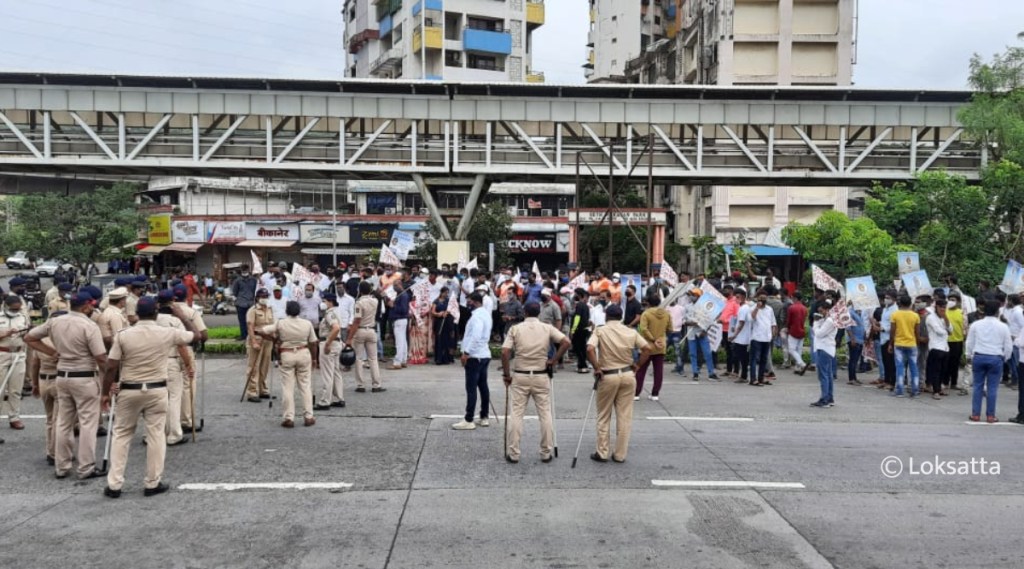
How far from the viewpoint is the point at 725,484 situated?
8.28 m

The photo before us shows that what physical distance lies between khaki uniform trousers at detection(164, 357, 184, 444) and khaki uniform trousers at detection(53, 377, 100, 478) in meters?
1.21

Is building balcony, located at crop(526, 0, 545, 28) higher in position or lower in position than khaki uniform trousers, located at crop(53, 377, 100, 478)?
higher

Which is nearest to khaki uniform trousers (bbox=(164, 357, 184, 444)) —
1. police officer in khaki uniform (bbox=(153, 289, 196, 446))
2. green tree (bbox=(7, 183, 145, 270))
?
police officer in khaki uniform (bbox=(153, 289, 196, 446))

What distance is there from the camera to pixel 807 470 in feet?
29.2

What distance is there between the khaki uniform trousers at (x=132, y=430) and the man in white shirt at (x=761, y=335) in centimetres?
1084

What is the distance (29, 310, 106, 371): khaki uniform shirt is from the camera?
8.20m

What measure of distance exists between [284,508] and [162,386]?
1877 mm

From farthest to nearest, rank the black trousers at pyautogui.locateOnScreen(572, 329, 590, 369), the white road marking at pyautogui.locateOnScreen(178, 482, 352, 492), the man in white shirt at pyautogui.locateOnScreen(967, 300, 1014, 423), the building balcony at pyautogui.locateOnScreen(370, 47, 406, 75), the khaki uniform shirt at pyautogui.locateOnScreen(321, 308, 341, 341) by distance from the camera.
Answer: the building balcony at pyautogui.locateOnScreen(370, 47, 406, 75) → the black trousers at pyautogui.locateOnScreen(572, 329, 590, 369) → the khaki uniform shirt at pyautogui.locateOnScreen(321, 308, 341, 341) → the man in white shirt at pyautogui.locateOnScreen(967, 300, 1014, 423) → the white road marking at pyautogui.locateOnScreen(178, 482, 352, 492)

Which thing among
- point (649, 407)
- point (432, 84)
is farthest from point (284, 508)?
point (432, 84)

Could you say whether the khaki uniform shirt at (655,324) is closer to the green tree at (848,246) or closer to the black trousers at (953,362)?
the black trousers at (953,362)

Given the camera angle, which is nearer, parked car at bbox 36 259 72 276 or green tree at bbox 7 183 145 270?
green tree at bbox 7 183 145 270

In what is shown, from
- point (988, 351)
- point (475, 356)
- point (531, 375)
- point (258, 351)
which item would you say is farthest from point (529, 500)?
point (988, 351)

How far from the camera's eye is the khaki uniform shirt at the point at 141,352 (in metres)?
7.75

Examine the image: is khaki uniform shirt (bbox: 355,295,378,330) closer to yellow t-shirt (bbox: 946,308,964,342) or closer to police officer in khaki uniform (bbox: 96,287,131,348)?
police officer in khaki uniform (bbox: 96,287,131,348)
